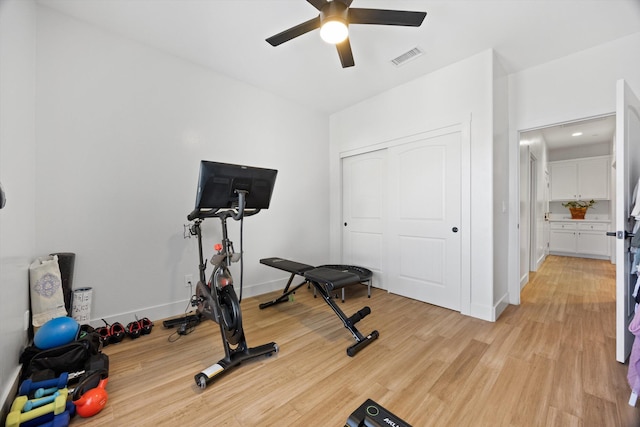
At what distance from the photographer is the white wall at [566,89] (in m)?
2.38

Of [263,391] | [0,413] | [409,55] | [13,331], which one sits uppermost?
[409,55]

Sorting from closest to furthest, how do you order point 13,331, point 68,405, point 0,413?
point 0,413 < point 68,405 < point 13,331

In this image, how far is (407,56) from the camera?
2740 mm

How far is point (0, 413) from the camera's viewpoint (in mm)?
1271

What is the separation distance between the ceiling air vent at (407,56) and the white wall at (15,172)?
3017 millimetres

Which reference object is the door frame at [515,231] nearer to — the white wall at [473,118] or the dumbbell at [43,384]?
the white wall at [473,118]

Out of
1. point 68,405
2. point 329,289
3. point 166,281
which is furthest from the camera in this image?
point 166,281

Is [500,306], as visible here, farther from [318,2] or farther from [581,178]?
[581,178]

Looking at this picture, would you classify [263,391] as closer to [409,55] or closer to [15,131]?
[15,131]

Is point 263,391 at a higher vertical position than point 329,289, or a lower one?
lower

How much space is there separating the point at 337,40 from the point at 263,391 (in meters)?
2.46

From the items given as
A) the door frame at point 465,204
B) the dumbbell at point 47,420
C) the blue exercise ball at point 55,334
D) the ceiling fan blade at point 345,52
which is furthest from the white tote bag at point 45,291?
the door frame at point 465,204

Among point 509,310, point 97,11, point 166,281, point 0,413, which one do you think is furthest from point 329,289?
point 97,11

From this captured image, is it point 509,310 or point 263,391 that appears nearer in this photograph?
point 263,391
